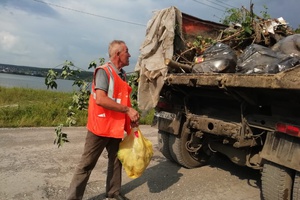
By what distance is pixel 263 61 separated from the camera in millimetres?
3512

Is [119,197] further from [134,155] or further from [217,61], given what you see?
[217,61]

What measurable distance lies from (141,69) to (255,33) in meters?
2.04

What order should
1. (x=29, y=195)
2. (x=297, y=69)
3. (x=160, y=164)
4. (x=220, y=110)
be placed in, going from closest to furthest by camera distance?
(x=297, y=69), (x=29, y=195), (x=220, y=110), (x=160, y=164)

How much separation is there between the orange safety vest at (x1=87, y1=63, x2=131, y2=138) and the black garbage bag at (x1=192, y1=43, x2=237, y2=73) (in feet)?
3.74

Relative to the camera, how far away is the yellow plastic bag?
3484mm

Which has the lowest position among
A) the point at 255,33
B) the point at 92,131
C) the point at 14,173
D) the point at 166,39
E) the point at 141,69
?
the point at 14,173

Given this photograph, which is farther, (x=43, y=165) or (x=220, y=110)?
(x=43, y=165)

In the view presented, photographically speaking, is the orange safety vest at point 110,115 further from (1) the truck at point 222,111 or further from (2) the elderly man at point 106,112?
(1) the truck at point 222,111

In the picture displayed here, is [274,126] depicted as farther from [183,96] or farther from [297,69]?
[183,96]

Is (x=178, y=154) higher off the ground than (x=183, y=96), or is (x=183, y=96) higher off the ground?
(x=183, y=96)

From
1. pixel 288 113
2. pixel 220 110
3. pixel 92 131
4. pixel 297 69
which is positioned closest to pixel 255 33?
pixel 220 110

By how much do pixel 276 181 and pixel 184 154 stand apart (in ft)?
5.77

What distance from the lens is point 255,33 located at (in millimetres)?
4934

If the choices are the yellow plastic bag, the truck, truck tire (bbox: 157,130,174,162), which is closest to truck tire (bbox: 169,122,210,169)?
the truck
